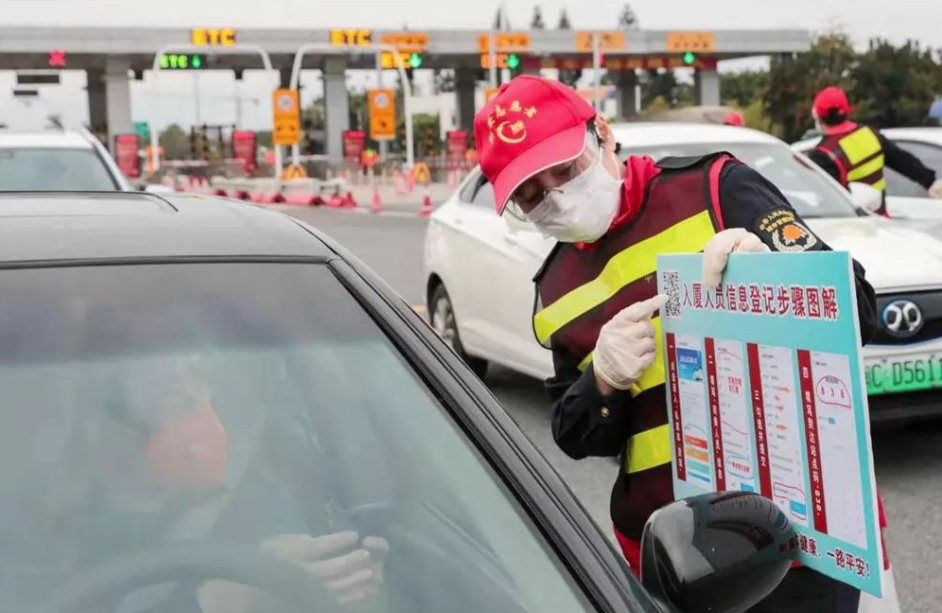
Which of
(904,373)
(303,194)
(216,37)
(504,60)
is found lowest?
(303,194)

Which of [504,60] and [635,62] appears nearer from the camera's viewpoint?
[504,60]

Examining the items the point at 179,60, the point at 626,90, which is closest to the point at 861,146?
the point at 179,60

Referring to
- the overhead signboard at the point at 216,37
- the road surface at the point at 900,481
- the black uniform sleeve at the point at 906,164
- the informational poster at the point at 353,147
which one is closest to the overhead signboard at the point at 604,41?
the informational poster at the point at 353,147

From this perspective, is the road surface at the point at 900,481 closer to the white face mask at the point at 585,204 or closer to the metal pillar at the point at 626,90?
the white face mask at the point at 585,204

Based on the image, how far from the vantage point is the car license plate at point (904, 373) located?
524 cm

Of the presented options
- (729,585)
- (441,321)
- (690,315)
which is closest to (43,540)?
(729,585)

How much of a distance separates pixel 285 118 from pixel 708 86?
2914 cm

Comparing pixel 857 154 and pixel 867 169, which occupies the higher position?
pixel 857 154

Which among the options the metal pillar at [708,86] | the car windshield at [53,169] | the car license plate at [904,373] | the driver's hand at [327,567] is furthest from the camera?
the metal pillar at [708,86]

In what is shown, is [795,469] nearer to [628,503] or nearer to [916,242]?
[628,503]

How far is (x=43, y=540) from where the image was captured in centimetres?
177

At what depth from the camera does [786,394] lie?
2.06 metres

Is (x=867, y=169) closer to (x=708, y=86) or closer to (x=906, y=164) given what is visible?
(x=906, y=164)

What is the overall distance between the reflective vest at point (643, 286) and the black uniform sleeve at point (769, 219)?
0.03 m
